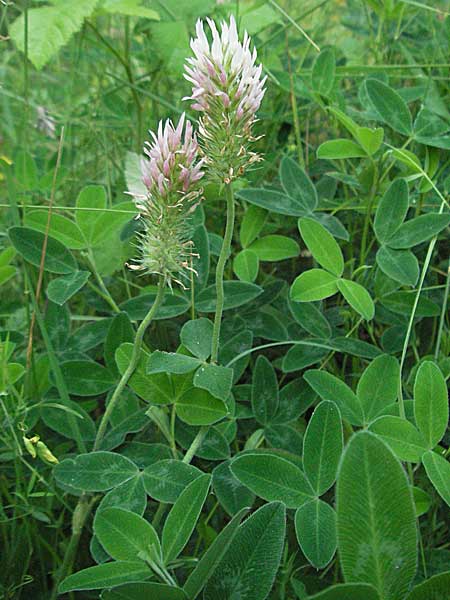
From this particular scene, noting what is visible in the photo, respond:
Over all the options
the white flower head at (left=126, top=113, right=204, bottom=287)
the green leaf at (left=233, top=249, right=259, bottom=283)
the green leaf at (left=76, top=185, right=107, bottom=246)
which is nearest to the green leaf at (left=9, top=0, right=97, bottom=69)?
the green leaf at (left=76, top=185, right=107, bottom=246)

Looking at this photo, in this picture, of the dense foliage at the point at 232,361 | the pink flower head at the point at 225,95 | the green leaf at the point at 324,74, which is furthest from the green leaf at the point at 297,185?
the pink flower head at the point at 225,95

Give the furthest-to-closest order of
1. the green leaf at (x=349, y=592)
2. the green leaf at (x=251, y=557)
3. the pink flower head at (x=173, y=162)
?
the pink flower head at (x=173, y=162), the green leaf at (x=251, y=557), the green leaf at (x=349, y=592)

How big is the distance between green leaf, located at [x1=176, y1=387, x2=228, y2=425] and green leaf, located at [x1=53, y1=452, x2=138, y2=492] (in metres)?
0.11

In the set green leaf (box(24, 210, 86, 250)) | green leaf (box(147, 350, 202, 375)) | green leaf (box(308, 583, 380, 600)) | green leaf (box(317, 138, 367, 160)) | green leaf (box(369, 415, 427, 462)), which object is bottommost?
green leaf (box(308, 583, 380, 600))

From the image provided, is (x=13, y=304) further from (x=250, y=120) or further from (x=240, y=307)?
(x=250, y=120)

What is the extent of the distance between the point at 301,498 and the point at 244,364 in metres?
0.32

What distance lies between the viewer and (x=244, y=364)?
1.26 metres

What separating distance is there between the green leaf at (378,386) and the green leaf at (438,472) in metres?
0.14

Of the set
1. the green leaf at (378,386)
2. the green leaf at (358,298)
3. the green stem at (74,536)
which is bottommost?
the green stem at (74,536)

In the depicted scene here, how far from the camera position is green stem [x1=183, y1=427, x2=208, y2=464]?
1057 millimetres

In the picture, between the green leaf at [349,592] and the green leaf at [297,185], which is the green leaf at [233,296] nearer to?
the green leaf at [297,185]

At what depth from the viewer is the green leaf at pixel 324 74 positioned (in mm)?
1554

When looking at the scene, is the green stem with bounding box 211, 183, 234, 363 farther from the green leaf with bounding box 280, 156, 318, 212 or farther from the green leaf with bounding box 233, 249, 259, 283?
the green leaf with bounding box 280, 156, 318, 212

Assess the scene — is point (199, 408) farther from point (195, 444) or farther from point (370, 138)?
point (370, 138)
